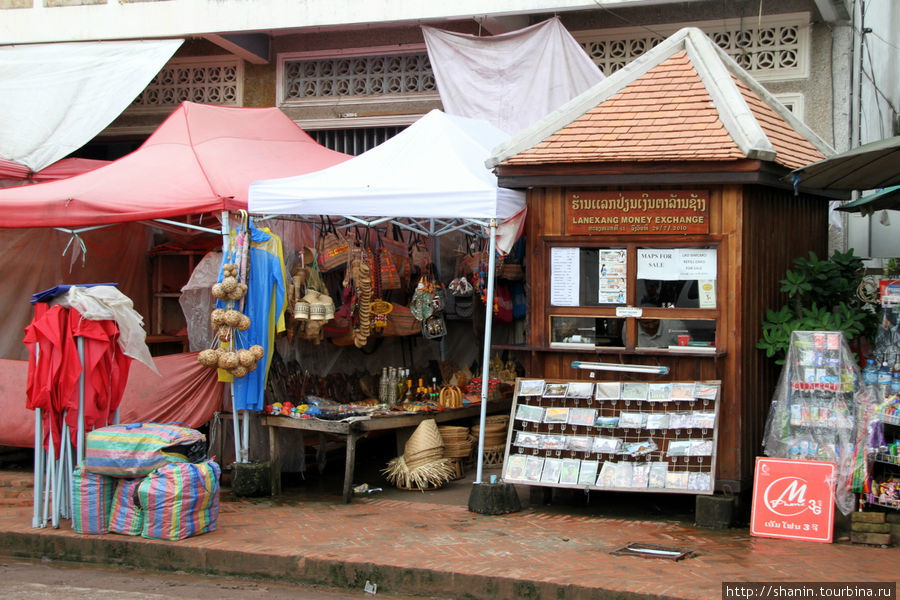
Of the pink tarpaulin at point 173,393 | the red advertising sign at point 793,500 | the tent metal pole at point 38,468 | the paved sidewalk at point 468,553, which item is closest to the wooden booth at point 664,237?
the red advertising sign at point 793,500

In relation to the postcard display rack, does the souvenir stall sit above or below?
above

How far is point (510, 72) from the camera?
11078mm

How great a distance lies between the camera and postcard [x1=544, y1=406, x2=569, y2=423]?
826cm

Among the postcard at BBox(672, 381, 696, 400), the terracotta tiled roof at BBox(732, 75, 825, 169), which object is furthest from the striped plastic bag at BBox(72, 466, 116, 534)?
the terracotta tiled roof at BBox(732, 75, 825, 169)

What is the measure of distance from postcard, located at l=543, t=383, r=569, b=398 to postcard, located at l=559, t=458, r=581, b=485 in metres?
A: 0.53

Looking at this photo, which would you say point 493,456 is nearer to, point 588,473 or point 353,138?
point 588,473

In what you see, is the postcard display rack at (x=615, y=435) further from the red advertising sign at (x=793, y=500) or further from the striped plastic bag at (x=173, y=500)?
the striped plastic bag at (x=173, y=500)

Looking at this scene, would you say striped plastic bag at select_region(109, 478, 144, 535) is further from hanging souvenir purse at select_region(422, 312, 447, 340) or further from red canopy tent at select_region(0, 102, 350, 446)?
hanging souvenir purse at select_region(422, 312, 447, 340)

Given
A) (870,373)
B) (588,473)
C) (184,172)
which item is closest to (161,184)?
(184,172)

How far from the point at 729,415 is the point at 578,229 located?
1.90 m

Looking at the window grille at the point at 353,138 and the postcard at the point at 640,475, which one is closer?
the postcard at the point at 640,475

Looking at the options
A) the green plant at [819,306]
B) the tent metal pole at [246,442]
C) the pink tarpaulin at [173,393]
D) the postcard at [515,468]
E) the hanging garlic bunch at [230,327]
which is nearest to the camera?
the green plant at [819,306]

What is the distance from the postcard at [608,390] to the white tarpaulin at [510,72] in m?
3.70

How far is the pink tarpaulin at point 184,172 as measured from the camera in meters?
9.02
